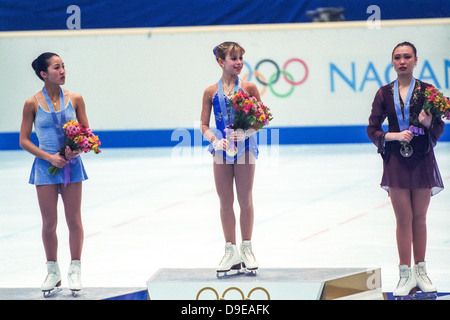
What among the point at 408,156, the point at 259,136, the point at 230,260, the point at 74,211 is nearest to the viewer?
the point at 408,156

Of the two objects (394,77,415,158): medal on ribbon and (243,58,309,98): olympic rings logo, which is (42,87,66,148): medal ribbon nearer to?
(394,77,415,158): medal on ribbon

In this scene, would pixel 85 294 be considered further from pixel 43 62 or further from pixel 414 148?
pixel 414 148

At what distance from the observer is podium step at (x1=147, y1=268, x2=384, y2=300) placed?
14.2ft

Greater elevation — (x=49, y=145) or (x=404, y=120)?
(x=404, y=120)

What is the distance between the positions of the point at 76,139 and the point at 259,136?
9.00 metres

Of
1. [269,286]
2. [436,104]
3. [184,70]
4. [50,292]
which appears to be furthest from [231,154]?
[184,70]

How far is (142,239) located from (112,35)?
6.99 m

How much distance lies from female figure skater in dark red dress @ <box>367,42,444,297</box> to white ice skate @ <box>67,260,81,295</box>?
6.10 feet

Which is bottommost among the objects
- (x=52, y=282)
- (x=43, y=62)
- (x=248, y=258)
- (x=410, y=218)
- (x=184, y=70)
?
(x=52, y=282)

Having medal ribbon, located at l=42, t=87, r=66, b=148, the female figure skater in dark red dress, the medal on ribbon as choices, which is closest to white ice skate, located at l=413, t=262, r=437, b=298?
the female figure skater in dark red dress

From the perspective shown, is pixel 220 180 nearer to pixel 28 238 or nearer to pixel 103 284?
pixel 103 284

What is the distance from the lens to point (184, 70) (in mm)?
13391

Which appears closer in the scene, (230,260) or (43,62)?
(43,62)

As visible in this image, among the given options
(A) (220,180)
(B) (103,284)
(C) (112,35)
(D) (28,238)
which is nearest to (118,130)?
(C) (112,35)
